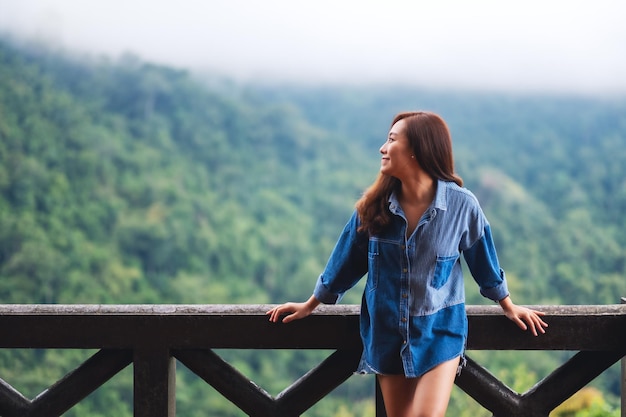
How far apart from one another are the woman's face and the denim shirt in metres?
0.07

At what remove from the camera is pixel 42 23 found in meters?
51.1

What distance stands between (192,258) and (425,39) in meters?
38.4

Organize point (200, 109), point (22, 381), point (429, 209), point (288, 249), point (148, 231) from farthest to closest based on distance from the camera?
point (200, 109), point (288, 249), point (148, 231), point (22, 381), point (429, 209)

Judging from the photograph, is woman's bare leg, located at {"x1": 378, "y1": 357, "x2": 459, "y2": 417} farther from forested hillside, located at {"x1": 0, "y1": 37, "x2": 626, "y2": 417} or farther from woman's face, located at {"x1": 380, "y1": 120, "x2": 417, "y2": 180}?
forested hillside, located at {"x1": 0, "y1": 37, "x2": 626, "y2": 417}

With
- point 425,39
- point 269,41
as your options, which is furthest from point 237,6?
point 425,39

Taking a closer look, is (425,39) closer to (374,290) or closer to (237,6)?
(237,6)

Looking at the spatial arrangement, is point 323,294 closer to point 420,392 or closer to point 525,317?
point 420,392

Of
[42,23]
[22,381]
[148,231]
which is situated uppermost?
[42,23]

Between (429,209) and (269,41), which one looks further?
(269,41)

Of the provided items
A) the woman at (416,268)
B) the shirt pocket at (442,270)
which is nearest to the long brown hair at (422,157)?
the woman at (416,268)

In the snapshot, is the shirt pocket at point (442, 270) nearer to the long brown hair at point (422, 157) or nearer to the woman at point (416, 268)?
the woman at point (416, 268)

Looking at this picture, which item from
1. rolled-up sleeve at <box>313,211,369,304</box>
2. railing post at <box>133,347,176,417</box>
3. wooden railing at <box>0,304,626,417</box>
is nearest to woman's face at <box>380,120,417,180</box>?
rolled-up sleeve at <box>313,211,369,304</box>

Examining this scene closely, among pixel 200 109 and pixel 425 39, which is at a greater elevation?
pixel 425 39

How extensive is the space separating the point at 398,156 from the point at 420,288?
320 millimetres
